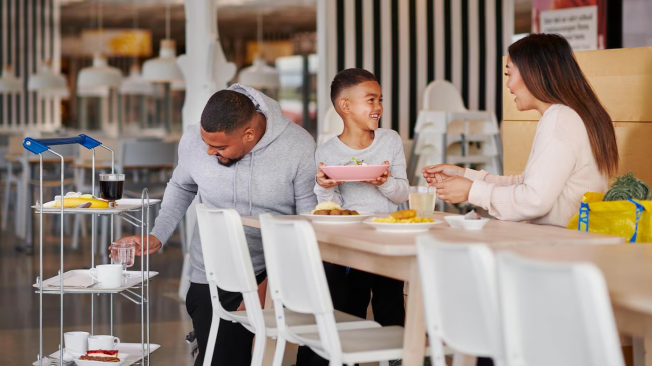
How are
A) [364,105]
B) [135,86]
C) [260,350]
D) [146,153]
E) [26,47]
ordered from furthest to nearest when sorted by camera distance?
[26,47], [135,86], [146,153], [364,105], [260,350]

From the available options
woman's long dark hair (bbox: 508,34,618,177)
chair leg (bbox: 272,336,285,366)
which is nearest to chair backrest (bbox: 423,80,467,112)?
woman's long dark hair (bbox: 508,34,618,177)

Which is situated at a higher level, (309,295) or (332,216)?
(332,216)

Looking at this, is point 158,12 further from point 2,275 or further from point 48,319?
point 48,319

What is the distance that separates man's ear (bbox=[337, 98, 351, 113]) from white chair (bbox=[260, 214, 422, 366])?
0.99m

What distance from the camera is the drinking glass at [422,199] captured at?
2277 millimetres

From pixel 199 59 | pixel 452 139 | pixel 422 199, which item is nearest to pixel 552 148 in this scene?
pixel 422 199

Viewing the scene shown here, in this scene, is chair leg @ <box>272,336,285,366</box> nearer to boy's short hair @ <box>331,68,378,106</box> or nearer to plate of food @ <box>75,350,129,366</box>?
plate of food @ <box>75,350,129,366</box>

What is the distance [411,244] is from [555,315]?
0.67 metres

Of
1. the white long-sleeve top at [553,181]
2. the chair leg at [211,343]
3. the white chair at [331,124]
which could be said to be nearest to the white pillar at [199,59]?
the white chair at [331,124]

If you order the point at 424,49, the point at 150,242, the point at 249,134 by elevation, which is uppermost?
the point at 424,49

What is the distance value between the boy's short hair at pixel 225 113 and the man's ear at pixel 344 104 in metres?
0.39

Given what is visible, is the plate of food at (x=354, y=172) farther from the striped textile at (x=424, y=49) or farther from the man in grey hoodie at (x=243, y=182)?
the striped textile at (x=424, y=49)

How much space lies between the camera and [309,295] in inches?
75.7

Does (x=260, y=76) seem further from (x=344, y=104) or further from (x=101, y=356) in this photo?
(x=101, y=356)
